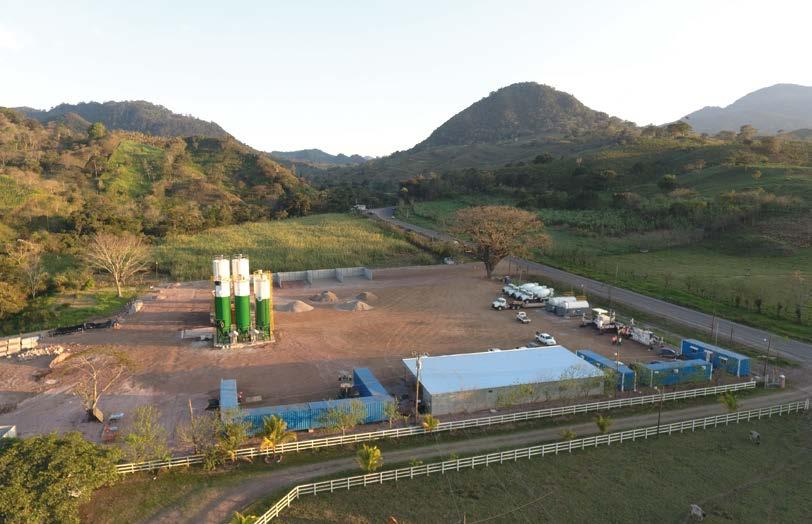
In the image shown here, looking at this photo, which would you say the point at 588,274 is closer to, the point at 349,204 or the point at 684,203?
the point at 684,203

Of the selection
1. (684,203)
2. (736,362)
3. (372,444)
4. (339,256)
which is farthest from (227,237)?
(684,203)

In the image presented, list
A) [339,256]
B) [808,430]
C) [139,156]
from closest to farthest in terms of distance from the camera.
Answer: [808,430] → [339,256] → [139,156]

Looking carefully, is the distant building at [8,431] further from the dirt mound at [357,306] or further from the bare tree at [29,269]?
the bare tree at [29,269]

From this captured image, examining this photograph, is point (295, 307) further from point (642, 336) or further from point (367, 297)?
point (642, 336)

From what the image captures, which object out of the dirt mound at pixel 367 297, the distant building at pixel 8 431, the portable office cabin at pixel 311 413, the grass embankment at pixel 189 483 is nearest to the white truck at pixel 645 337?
the grass embankment at pixel 189 483

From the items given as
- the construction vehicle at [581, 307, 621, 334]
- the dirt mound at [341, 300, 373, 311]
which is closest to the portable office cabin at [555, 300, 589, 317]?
the construction vehicle at [581, 307, 621, 334]

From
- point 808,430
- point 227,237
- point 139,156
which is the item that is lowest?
point 808,430

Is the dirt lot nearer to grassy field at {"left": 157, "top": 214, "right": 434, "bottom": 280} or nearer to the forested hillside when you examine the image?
grassy field at {"left": 157, "top": 214, "right": 434, "bottom": 280}

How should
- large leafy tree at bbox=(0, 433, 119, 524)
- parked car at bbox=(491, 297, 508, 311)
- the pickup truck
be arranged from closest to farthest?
large leafy tree at bbox=(0, 433, 119, 524), the pickup truck, parked car at bbox=(491, 297, 508, 311)
